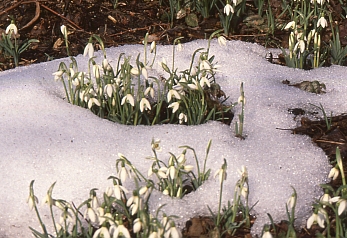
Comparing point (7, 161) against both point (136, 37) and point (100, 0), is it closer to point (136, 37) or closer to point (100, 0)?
point (136, 37)

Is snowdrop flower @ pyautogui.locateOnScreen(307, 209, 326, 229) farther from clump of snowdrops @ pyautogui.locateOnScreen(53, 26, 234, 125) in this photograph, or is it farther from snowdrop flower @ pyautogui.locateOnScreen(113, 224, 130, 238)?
clump of snowdrops @ pyautogui.locateOnScreen(53, 26, 234, 125)

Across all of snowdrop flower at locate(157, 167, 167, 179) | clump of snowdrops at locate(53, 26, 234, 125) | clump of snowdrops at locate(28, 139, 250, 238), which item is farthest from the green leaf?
snowdrop flower at locate(157, 167, 167, 179)

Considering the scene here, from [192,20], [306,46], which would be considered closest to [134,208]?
[306,46]

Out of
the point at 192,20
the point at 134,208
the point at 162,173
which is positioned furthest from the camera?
the point at 192,20

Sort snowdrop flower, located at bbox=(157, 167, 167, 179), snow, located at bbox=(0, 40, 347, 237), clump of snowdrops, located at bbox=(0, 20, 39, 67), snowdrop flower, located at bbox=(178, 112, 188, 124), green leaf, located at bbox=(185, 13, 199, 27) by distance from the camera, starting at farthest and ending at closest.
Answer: green leaf, located at bbox=(185, 13, 199, 27), clump of snowdrops, located at bbox=(0, 20, 39, 67), snowdrop flower, located at bbox=(178, 112, 188, 124), snow, located at bbox=(0, 40, 347, 237), snowdrop flower, located at bbox=(157, 167, 167, 179)

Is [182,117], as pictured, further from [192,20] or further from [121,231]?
[192,20]

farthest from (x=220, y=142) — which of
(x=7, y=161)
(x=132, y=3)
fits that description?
(x=132, y=3)
